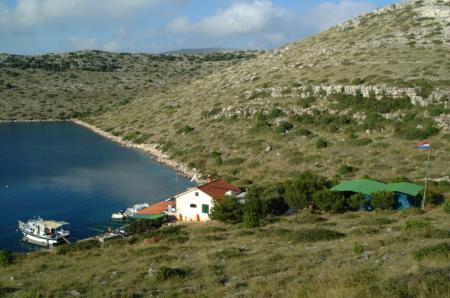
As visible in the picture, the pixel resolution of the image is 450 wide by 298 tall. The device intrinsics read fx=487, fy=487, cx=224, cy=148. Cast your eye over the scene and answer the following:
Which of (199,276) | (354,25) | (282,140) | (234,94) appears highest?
(354,25)

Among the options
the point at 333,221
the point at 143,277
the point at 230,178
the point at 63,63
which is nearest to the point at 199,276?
the point at 143,277

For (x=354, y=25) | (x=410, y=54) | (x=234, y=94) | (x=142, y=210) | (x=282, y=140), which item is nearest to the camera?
(x=142, y=210)

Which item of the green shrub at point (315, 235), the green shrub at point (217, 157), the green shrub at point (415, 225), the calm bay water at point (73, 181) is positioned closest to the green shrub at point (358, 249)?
the green shrub at point (315, 235)

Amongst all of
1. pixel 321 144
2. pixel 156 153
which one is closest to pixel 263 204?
pixel 321 144

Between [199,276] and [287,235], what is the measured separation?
361 inches

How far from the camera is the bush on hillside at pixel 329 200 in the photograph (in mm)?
37812

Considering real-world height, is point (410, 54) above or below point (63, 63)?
below

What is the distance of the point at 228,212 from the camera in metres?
38.7

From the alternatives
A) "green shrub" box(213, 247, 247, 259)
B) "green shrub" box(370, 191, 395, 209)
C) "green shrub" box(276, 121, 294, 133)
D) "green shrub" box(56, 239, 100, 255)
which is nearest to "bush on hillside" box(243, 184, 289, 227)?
"green shrub" box(370, 191, 395, 209)

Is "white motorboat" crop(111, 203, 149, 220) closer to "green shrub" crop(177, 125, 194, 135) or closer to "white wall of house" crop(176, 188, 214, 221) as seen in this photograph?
"white wall of house" crop(176, 188, 214, 221)

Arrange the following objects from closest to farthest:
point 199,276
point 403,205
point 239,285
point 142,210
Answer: point 239,285 < point 199,276 < point 403,205 < point 142,210

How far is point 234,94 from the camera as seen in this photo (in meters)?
86.9

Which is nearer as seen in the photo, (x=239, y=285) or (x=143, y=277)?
(x=239, y=285)

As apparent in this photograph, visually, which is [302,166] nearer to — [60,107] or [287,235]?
[287,235]
